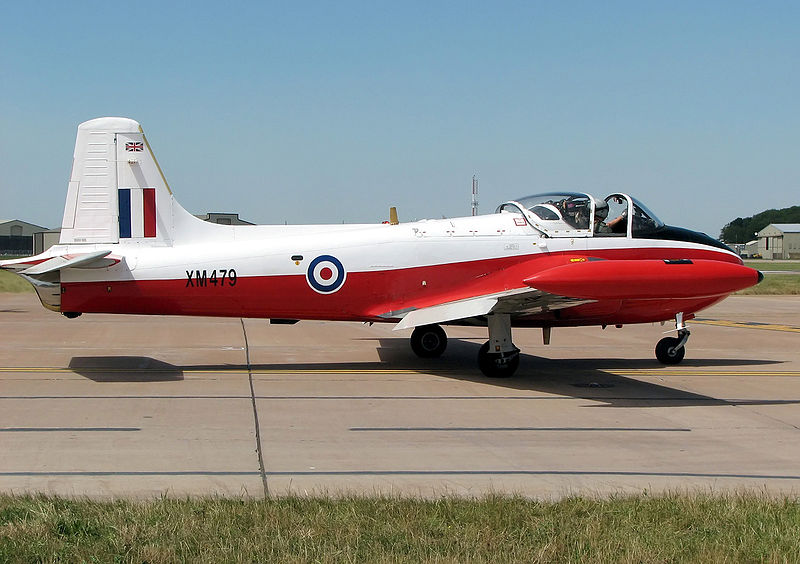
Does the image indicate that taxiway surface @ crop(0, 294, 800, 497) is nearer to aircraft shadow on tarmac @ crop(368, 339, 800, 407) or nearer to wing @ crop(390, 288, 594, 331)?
aircraft shadow on tarmac @ crop(368, 339, 800, 407)

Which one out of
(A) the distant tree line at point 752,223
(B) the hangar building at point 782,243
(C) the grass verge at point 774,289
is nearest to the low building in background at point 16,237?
(C) the grass verge at point 774,289

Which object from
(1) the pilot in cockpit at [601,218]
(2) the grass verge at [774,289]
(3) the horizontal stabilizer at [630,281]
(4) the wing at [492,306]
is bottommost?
(2) the grass verge at [774,289]

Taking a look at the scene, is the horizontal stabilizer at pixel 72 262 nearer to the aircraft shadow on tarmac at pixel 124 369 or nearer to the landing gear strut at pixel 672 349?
the aircraft shadow on tarmac at pixel 124 369

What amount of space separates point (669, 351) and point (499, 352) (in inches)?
152

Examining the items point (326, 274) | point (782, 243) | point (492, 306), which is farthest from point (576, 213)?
point (782, 243)

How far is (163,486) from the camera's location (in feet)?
21.5

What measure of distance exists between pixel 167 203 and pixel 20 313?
1187cm

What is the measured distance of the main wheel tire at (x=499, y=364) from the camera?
1250cm

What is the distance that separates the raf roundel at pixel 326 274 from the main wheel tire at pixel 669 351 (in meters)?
5.95

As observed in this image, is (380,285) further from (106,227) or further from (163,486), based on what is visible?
(163,486)

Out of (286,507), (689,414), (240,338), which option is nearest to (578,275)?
(689,414)

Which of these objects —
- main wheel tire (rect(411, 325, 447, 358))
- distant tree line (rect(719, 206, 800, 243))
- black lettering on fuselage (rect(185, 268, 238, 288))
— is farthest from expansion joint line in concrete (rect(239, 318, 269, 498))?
distant tree line (rect(719, 206, 800, 243))

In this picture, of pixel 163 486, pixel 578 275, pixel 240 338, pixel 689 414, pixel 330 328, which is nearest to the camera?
pixel 163 486

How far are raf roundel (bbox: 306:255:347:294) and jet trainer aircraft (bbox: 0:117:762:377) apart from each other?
0.02 meters
